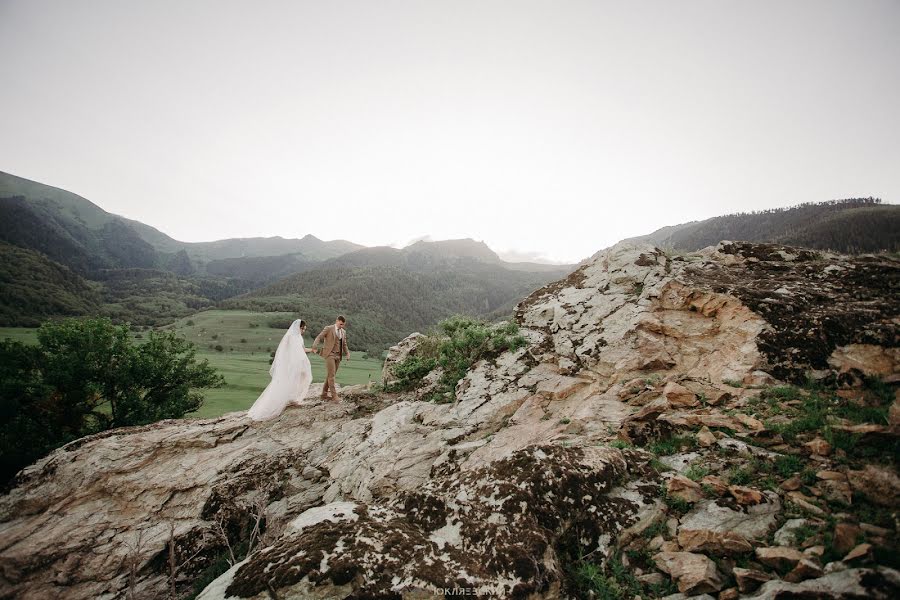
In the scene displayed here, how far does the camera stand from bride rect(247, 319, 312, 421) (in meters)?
Result: 13.0

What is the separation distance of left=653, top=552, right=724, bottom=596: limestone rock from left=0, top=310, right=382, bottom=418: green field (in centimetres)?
4529

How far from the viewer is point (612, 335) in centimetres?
1005

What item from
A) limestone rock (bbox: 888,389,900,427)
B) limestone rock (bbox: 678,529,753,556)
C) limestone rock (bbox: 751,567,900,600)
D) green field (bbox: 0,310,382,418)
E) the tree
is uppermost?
limestone rock (bbox: 888,389,900,427)

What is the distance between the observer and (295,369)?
13.5 m

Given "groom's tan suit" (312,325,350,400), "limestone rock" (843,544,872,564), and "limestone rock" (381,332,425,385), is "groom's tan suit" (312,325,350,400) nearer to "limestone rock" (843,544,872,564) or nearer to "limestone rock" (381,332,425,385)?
"limestone rock" (381,332,425,385)

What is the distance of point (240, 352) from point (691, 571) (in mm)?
143124

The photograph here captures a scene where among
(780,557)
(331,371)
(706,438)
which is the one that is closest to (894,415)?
(706,438)

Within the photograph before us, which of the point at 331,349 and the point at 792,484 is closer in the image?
the point at 792,484

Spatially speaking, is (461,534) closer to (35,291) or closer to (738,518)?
(738,518)

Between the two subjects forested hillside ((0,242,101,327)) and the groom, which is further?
forested hillside ((0,242,101,327))

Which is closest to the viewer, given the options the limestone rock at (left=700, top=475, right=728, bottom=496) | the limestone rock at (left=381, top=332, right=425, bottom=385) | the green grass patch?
the limestone rock at (left=700, top=475, right=728, bottom=496)

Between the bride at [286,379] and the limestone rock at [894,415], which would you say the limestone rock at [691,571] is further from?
the bride at [286,379]

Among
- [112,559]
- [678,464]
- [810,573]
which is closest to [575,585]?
[810,573]

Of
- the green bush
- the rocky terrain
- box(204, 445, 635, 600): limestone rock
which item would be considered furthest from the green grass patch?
the green bush
